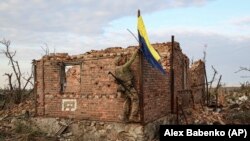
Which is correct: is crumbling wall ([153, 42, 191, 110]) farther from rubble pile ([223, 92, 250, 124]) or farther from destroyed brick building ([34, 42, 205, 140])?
rubble pile ([223, 92, 250, 124])

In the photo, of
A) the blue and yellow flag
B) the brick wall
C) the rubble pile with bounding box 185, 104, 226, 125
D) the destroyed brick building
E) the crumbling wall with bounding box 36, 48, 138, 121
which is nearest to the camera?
the blue and yellow flag

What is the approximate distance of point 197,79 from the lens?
20562 mm

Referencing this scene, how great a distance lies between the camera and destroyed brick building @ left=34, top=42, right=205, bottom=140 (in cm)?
1160

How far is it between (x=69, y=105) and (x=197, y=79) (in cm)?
981

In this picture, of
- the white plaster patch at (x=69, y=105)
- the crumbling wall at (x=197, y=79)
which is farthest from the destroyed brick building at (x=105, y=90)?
the crumbling wall at (x=197, y=79)

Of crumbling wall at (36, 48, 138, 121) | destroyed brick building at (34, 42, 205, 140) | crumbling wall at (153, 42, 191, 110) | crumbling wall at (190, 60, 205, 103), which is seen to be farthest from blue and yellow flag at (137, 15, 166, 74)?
crumbling wall at (190, 60, 205, 103)

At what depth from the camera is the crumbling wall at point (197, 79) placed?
19.8 metres

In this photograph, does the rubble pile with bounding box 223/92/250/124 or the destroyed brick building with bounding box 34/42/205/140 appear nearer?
the destroyed brick building with bounding box 34/42/205/140

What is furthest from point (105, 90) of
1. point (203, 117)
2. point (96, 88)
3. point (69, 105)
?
point (203, 117)

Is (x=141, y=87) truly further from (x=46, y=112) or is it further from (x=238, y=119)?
(x=238, y=119)

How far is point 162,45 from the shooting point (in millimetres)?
14383

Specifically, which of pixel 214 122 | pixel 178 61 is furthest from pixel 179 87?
pixel 214 122

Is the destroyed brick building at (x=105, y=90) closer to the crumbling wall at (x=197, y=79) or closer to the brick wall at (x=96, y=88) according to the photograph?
the brick wall at (x=96, y=88)

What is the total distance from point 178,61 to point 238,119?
421cm
